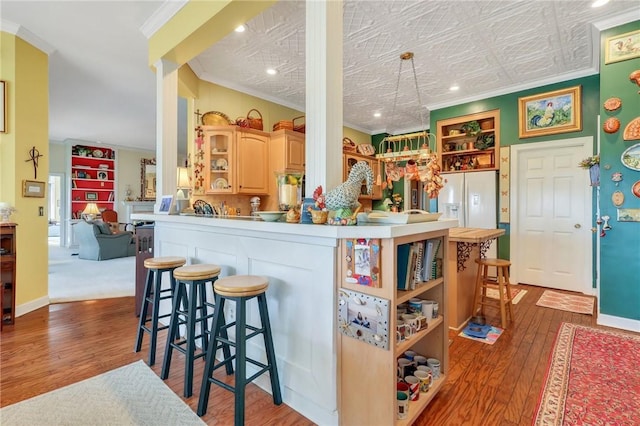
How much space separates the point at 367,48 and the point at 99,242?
248 inches

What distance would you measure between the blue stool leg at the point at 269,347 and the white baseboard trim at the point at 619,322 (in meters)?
3.29

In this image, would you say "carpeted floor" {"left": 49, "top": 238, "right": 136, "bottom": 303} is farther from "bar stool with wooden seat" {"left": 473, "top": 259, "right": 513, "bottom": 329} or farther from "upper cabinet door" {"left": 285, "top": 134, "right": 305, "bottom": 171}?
"bar stool with wooden seat" {"left": 473, "top": 259, "right": 513, "bottom": 329}

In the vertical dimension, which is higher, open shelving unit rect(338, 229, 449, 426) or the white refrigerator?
the white refrigerator

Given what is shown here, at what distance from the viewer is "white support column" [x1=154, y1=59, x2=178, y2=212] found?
10.1 ft

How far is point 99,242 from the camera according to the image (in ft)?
20.2

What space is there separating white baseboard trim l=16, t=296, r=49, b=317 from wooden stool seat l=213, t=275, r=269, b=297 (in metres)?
3.02

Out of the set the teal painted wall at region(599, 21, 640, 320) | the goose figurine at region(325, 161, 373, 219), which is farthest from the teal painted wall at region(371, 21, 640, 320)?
the goose figurine at region(325, 161, 373, 219)

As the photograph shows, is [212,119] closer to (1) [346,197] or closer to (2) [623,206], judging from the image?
(1) [346,197]

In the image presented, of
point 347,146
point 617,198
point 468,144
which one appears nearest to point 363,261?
point 617,198

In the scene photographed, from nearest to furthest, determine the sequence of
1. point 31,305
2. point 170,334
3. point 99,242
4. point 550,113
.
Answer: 1. point 170,334
2. point 31,305
3. point 550,113
4. point 99,242

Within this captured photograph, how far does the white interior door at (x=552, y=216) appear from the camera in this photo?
404 cm

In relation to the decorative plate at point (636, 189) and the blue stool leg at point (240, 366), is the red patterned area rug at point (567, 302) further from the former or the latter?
the blue stool leg at point (240, 366)

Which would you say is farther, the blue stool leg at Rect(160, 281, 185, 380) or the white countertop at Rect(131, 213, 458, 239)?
the blue stool leg at Rect(160, 281, 185, 380)

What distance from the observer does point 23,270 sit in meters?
3.22
